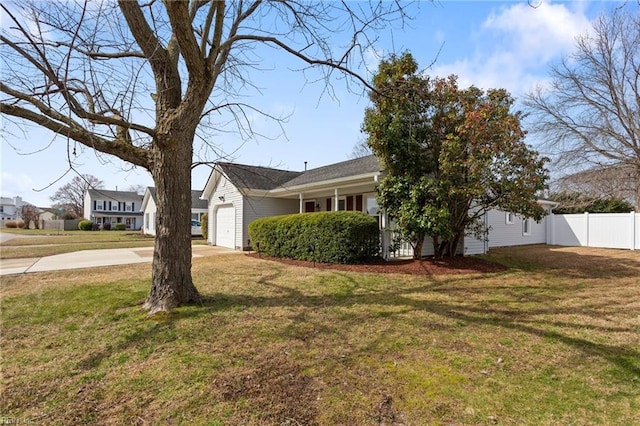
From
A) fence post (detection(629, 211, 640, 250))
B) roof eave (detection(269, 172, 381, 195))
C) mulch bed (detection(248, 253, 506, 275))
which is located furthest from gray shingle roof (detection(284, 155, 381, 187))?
fence post (detection(629, 211, 640, 250))

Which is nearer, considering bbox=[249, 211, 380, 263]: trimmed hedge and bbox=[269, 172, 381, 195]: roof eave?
bbox=[249, 211, 380, 263]: trimmed hedge

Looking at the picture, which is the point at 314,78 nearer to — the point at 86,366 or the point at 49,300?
the point at 86,366

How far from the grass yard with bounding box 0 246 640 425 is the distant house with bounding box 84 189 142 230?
47.5 meters

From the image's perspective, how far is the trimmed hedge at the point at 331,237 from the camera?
10242mm

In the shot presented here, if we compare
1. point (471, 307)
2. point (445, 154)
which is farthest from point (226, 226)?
point (471, 307)

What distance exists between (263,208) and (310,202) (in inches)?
94.5

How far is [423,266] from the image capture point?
9812mm

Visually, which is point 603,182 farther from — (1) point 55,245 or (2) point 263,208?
(1) point 55,245

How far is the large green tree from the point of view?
28.6 ft

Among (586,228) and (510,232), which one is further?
(586,228)

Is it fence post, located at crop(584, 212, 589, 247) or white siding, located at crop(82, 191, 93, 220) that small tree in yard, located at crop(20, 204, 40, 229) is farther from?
fence post, located at crop(584, 212, 589, 247)

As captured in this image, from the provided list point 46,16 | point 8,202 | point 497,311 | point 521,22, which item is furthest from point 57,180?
point 8,202

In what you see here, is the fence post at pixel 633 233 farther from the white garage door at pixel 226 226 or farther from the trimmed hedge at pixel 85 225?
the trimmed hedge at pixel 85 225

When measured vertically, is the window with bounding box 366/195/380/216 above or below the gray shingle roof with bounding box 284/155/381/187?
below
